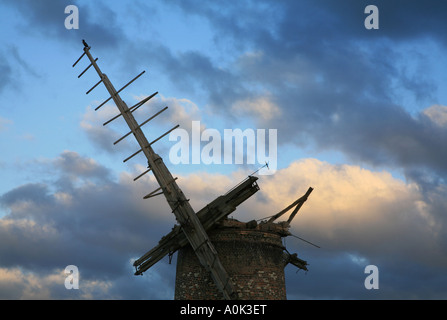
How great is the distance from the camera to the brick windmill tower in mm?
26484

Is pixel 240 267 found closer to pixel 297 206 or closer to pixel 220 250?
pixel 220 250

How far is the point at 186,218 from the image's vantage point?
2722 cm

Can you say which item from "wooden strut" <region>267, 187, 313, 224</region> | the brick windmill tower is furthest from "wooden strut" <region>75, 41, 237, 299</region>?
"wooden strut" <region>267, 187, 313, 224</region>

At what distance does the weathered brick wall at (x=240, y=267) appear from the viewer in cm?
2667

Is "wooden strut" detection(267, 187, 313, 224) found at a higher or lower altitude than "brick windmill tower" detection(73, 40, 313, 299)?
higher

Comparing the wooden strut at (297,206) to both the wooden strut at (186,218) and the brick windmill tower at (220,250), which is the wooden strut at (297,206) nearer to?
the brick windmill tower at (220,250)

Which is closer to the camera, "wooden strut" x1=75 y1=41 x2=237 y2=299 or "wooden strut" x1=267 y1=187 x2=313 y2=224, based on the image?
"wooden strut" x1=75 y1=41 x2=237 y2=299

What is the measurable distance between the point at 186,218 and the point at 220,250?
234 cm

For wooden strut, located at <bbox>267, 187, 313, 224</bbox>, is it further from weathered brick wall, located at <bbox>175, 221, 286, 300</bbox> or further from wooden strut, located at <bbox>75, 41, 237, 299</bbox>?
wooden strut, located at <bbox>75, 41, 237, 299</bbox>

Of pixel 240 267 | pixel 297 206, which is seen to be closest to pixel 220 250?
pixel 240 267

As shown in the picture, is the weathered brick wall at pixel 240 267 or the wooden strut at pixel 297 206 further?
the wooden strut at pixel 297 206

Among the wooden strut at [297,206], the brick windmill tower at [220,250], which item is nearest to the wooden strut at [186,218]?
the brick windmill tower at [220,250]
